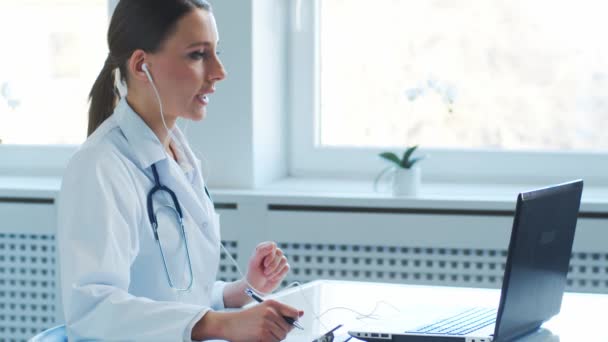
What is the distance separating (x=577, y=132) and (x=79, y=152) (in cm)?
192

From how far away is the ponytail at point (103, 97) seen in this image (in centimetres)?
182

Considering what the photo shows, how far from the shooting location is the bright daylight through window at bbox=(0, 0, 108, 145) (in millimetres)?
3201

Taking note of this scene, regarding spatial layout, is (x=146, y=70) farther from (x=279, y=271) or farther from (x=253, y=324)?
(x=253, y=324)

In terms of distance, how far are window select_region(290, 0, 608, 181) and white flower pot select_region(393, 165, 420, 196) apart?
319 mm

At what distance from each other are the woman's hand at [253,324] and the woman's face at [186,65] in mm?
499

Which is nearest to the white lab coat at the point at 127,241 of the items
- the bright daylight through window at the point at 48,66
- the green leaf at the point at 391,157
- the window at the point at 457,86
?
the green leaf at the point at 391,157

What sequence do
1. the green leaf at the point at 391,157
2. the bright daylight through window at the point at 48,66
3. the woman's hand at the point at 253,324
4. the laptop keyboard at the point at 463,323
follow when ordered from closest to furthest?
1. the woman's hand at the point at 253,324
2. the laptop keyboard at the point at 463,323
3. the green leaf at the point at 391,157
4. the bright daylight through window at the point at 48,66

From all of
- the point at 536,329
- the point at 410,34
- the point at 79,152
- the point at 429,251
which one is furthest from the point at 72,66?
the point at 536,329

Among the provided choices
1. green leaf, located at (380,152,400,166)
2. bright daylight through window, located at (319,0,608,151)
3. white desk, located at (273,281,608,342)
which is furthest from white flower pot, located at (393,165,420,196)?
white desk, located at (273,281,608,342)

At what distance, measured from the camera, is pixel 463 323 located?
1620 mm

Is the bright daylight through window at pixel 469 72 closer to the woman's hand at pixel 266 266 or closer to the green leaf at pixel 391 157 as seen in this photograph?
the green leaf at pixel 391 157

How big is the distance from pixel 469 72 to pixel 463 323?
1.54 meters

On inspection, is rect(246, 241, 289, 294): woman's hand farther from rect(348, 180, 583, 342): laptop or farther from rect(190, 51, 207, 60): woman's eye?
rect(190, 51, 207, 60): woman's eye

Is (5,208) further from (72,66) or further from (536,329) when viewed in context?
(536,329)
